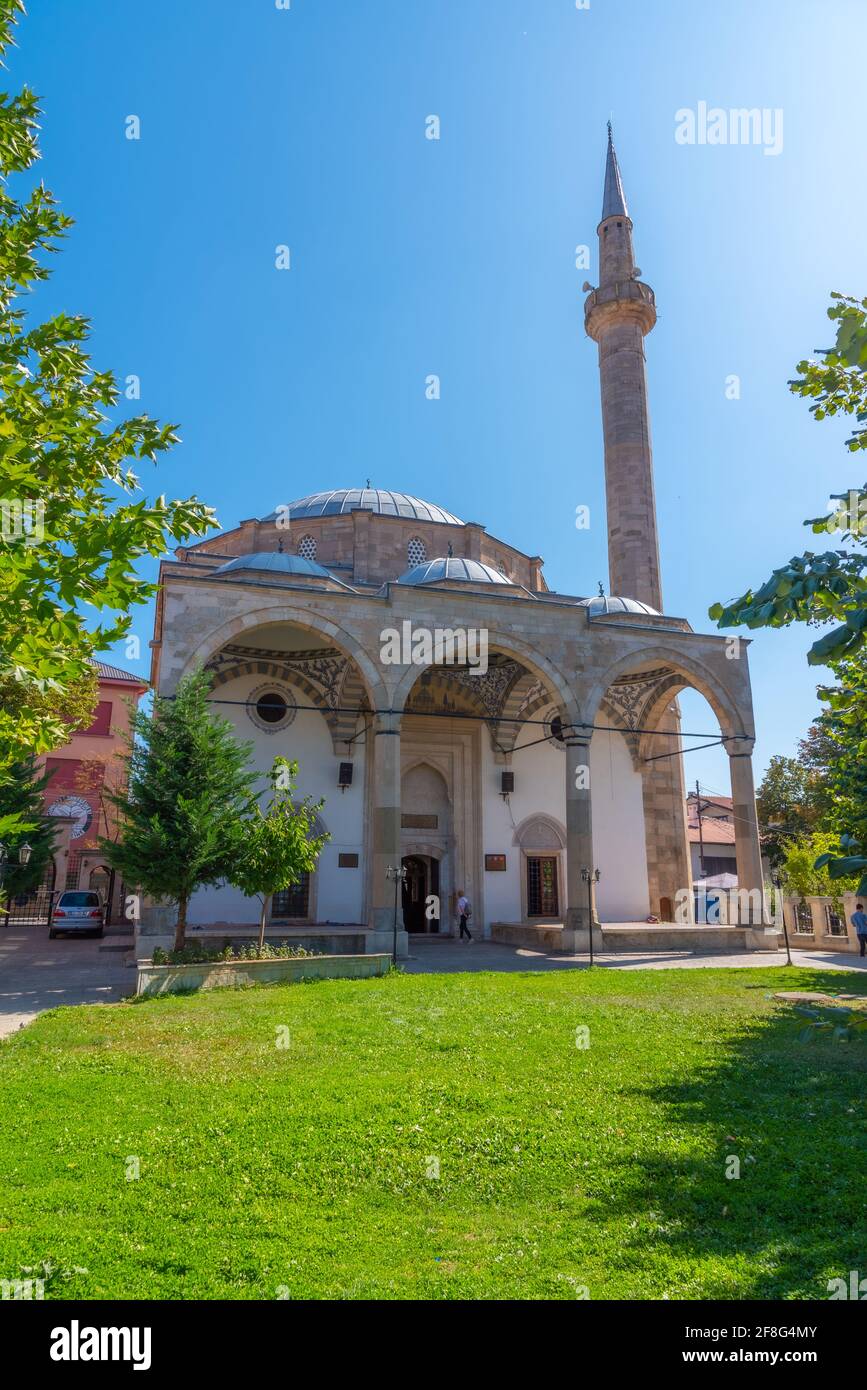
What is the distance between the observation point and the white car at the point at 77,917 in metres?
22.1

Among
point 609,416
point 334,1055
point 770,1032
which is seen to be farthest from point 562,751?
point 334,1055

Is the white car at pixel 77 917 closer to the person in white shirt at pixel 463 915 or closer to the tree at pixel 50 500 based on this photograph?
the person in white shirt at pixel 463 915

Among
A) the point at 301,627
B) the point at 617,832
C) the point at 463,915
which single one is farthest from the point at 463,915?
the point at 301,627

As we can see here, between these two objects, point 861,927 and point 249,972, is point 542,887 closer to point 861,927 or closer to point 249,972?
point 861,927

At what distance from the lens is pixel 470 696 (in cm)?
2177

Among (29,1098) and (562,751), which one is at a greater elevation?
(562,751)

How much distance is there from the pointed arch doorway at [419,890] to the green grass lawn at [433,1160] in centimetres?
1300

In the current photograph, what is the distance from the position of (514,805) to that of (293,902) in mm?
6206

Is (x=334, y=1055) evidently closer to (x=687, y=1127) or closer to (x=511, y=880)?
(x=687, y=1127)

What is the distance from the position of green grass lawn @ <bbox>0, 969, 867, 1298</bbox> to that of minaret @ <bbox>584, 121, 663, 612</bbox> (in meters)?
17.0

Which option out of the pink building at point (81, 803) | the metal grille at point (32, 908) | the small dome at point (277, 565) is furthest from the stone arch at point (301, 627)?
the metal grille at point (32, 908)

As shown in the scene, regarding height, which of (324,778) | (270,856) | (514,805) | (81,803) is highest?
(81,803)

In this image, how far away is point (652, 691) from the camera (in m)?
22.8
